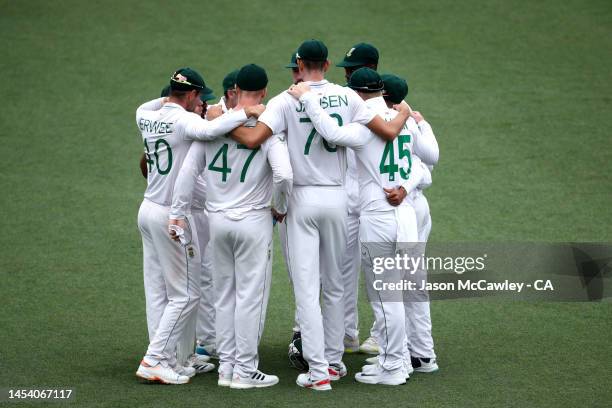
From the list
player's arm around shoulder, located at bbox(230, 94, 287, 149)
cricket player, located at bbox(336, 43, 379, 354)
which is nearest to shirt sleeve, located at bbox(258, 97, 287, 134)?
player's arm around shoulder, located at bbox(230, 94, 287, 149)

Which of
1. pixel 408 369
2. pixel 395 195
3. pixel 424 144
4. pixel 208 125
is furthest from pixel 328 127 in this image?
pixel 408 369

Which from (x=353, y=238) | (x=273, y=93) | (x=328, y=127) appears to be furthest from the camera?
(x=273, y=93)

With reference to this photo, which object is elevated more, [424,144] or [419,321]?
[424,144]

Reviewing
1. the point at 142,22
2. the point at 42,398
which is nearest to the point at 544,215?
the point at 42,398

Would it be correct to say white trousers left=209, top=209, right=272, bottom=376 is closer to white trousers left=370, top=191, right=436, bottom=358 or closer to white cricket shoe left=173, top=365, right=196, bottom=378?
white cricket shoe left=173, top=365, right=196, bottom=378

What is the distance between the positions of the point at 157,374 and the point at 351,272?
1.71 m

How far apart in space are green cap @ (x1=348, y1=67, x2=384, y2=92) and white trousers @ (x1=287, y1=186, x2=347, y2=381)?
74 centimetres

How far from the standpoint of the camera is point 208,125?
6242mm

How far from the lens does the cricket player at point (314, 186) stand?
6320 mm

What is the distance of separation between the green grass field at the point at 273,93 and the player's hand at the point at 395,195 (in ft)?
4.24

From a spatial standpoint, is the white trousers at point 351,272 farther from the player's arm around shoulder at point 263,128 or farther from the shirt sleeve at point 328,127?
the player's arm around shoulder at point 263,128

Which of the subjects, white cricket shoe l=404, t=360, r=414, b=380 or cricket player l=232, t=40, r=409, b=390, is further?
white cricket shoe l=404, t=360, r=414, b=380

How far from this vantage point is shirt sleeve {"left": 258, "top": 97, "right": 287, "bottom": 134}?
20.3ft

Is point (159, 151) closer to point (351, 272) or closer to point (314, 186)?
point (314, 186)
